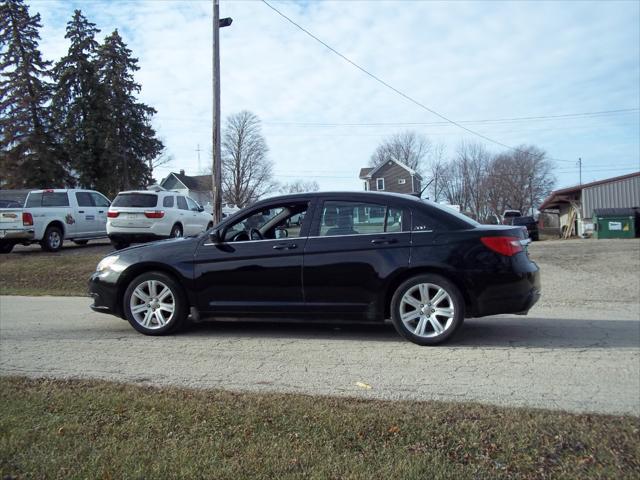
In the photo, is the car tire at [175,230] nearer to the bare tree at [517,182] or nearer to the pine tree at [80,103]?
the pine tree at [80,103]

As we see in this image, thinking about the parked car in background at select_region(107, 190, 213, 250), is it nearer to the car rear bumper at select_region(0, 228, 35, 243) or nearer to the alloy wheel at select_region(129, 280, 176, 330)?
the car rear bumper at select_region(0, 228, 35, 243)

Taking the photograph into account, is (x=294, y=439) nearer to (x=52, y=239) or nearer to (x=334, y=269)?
(x=334, y=269)

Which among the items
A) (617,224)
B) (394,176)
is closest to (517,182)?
(394,176)

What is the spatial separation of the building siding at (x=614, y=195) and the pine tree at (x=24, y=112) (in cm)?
3629

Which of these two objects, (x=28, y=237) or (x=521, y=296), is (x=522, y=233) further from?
(x=28, y=237)

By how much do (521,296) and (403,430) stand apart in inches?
111

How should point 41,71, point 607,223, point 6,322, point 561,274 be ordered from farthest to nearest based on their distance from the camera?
point 41,71
point 607,223
point 561,274
point 6,322

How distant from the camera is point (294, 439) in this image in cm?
317

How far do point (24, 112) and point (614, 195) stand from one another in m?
39.9

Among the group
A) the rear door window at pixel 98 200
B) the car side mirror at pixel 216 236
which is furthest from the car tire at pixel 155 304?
the rear door window at pixel 98 200

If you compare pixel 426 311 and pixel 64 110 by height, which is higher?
pixel 64 110

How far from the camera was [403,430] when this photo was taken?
3.27 meters

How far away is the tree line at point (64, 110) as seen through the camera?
34.4m

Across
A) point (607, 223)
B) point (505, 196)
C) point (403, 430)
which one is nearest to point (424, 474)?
point (403, 430)
